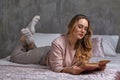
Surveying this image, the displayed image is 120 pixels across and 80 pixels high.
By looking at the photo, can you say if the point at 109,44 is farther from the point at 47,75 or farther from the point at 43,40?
the point at 47,75

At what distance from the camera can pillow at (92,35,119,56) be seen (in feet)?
10.2

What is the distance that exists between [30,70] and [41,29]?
1.52 meters

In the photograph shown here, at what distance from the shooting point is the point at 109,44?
316 cm

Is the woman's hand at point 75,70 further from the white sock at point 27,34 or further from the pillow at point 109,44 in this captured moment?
the pillow at point 109,44

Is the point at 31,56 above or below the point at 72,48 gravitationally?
below

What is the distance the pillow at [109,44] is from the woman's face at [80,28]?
3.37ft

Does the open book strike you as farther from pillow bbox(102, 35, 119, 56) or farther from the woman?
pillow bbox(102, 35, 119, 56)

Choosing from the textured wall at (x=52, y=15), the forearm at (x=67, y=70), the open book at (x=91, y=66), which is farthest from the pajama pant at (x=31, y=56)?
the textured wall at (x=52, y=15)

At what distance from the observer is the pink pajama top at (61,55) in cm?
211

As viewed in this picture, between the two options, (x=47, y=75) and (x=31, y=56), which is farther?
(x=31, y=56)

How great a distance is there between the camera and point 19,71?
212 centimetres

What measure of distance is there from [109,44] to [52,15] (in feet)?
2.95

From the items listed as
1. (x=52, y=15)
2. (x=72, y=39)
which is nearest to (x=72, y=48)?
(x=72, y=39)

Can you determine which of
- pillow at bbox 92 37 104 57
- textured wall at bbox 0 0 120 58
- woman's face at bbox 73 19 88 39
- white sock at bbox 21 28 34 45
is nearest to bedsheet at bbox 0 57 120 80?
woman's face at bbox 73 19 88 39
